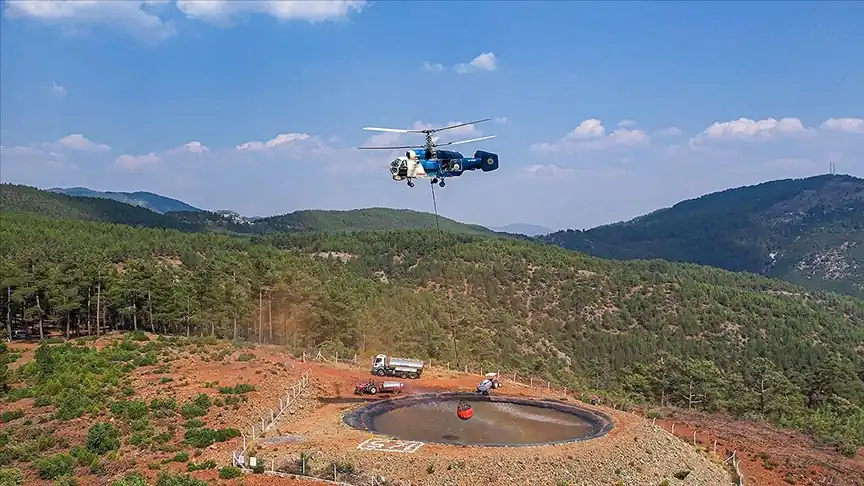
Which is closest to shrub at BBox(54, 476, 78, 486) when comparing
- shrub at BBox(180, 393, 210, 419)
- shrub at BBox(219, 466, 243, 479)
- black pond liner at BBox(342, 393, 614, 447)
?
shrub at BBox(219, 466, 243, 479)

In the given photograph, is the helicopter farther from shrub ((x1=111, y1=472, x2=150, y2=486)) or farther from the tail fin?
shrub ((x1=111, y1=472, x2=150, y2=486))

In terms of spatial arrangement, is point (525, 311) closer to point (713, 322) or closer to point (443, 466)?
point (713, 322)

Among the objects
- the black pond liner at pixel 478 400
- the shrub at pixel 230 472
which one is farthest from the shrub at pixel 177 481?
the black pond liner at pixel 478 400

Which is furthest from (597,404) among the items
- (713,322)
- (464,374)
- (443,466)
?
(713,322)

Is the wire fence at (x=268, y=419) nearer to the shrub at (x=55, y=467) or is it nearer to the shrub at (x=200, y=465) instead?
the shrub at (x=200, y=465)

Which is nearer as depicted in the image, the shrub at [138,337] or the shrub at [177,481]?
the shrub at [177,481]
